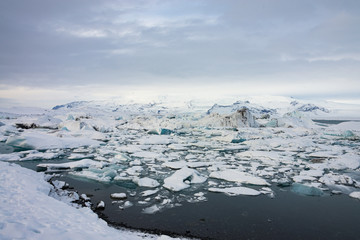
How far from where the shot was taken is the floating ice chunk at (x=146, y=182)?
5.17m

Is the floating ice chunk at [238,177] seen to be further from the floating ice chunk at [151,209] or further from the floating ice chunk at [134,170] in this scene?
the floating ice chunk at [151,209]

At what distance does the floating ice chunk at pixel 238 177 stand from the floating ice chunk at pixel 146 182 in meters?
1.52

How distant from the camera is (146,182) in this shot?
17.3 feet

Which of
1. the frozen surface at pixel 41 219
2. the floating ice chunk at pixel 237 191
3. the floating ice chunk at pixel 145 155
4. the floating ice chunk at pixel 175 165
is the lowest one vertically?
the floating ice chunk at pixel 145 155

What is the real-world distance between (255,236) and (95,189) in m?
3.35

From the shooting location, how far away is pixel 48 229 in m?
2.61

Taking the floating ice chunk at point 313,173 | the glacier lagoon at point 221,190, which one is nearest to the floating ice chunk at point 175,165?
the glacier lagoon at point 221,190

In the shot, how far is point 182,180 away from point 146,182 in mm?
812

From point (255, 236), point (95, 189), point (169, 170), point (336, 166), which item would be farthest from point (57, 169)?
point (336, 166)

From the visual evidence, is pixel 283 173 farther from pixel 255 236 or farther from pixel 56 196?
pixel 56 196

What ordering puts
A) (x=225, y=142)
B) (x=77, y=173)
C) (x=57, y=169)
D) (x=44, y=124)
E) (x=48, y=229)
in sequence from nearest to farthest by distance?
(x=48, y=229), (x=77, y=173), (x=57, y=169), (x=225, y=142), (x=44, y=124)

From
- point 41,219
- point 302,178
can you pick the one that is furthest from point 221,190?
point 41,219

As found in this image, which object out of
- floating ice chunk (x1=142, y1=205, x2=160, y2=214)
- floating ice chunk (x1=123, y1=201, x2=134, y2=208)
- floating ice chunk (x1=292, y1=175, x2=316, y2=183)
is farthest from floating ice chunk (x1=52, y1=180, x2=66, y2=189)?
floating ice chunk (x1=292, y1=175, x2=316, y2=183)

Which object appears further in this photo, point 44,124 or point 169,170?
point 44,124
